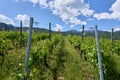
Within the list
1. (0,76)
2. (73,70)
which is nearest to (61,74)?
(73,70)

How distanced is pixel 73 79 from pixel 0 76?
105 inches

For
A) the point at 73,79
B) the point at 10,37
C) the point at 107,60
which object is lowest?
the point at 73,79

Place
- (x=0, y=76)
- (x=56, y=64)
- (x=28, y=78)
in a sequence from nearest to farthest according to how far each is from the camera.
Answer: (x=28, y=78), (x=0, y=76), (x=56, y=64)

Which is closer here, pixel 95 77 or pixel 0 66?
pixel 95 77

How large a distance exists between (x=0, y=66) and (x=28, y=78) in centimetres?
442

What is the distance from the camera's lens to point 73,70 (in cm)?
1063

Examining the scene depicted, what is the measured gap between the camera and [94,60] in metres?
9.64

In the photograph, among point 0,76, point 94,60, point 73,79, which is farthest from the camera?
point 94,60

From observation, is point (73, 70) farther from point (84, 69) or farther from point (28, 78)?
point (28, 78)

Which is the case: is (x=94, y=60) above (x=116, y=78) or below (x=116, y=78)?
above

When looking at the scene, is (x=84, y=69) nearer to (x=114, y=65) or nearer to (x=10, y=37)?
(x=114, y=65)

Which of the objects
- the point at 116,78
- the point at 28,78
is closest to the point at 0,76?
the point at 28,78

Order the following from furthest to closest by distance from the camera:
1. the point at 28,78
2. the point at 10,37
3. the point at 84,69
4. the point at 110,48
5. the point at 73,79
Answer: the point at 10,37 < the point at 110,48 < the point at 84,69 < the point at 73,79 < the point at 28,78

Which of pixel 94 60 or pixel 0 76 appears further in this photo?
pixel 94 60
